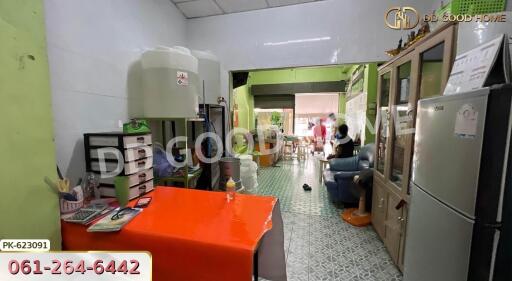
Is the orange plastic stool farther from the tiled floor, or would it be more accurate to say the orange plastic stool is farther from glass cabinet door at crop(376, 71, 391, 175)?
glass cabinet door at crop(376, 71, 391, 175)

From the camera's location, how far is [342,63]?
262cm

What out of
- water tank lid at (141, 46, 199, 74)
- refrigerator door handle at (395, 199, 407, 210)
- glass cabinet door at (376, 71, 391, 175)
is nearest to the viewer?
refrigerator door handle at (395, 199, 407, 210)

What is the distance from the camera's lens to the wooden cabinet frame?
127cm

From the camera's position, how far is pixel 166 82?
1914 mm

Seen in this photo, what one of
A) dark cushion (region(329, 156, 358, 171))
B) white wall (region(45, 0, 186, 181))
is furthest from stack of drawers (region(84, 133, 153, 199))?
dark cushion (region(329, 156, 358, 171))

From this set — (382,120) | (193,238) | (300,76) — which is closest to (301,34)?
(382,120)

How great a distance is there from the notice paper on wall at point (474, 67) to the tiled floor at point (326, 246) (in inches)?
59.0

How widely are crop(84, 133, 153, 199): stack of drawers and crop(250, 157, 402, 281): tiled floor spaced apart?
1.40 meters

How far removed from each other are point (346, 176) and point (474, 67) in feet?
6.60

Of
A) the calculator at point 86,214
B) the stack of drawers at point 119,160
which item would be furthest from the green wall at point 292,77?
the calculator at point 86,214

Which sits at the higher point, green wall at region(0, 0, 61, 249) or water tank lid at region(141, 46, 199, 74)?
water tank lid at region(141, 46, 199, 74)

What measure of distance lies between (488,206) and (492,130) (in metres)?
0.29

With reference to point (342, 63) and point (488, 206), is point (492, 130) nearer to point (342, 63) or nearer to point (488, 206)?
point (488, 206)

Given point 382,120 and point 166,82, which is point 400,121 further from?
point 166,82
